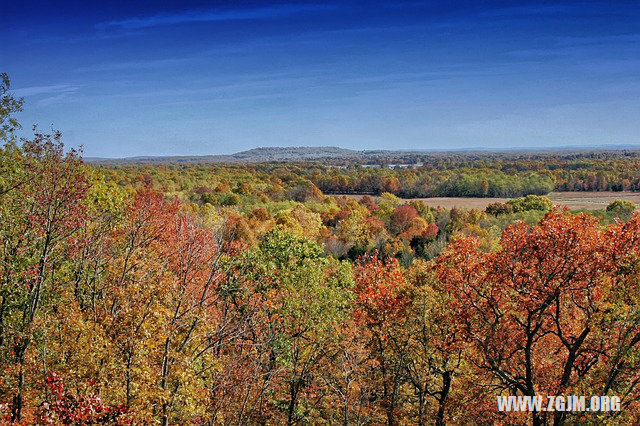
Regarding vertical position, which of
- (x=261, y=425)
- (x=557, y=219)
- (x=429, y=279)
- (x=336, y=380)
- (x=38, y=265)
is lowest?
(x=261, y=425)

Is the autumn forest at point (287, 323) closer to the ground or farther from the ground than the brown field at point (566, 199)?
farther from the ground

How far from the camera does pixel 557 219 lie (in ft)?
63.2

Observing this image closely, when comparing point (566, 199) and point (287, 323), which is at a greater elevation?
point (287, 323)

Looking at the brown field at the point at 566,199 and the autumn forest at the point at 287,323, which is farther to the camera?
the brown field at the point at 566,199

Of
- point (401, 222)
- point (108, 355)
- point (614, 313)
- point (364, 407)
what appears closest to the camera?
point (108, 355)

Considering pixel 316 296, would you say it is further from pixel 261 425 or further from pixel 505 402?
pixel 505 402

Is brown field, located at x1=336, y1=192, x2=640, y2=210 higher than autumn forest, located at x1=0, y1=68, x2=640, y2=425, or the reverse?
autumn forest, located at x1=0, y1=68, x2=640, y2=425

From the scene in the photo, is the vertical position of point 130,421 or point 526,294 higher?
point 526,294

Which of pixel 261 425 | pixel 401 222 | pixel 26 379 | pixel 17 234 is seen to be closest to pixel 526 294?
pixel 261 425

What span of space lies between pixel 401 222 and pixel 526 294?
7150 centimetres

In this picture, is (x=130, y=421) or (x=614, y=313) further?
(x=614, y=313)

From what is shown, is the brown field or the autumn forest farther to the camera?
the brown field

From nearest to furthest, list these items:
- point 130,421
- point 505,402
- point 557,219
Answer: point 130,421
point 557,219
point 505,402

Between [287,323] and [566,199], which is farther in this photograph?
[566,199]
